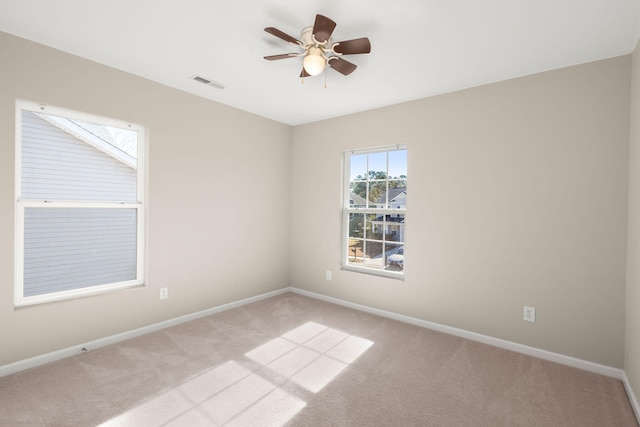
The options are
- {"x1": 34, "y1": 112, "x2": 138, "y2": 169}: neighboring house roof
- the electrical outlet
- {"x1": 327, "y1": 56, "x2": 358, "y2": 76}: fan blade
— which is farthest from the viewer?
the electrical outlet

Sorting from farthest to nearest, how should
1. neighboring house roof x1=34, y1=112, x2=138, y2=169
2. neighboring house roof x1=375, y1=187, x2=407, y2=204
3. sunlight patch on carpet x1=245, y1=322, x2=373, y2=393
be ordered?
neighboring house roof x1=375, y1=187, x2=407, y2=204 → neighboring house roof x1=34, y1=112, x2=138, y2=169 → sunlight patch on carpet x1=245, y1=322, x2=373, y2=393

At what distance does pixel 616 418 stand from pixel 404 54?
294 cm

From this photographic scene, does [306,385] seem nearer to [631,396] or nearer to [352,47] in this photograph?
[631,396]

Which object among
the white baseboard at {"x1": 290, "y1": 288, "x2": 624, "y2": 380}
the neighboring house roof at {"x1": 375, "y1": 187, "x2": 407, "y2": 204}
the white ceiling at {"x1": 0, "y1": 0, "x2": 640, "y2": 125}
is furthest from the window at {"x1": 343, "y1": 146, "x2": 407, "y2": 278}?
the white ceiling at {"x1": 0, "y1": 0, "x2": 640, "y2": 125}

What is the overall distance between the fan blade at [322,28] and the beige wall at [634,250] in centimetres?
222

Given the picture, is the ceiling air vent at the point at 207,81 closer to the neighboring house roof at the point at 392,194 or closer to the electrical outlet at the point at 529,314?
the neighboring house roof at the point at 392,194

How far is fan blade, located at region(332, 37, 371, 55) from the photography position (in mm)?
2026

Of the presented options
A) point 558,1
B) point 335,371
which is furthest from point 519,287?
point 558,1

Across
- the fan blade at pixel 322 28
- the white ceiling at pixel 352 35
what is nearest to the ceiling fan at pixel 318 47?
the fan blade at pixel 322 28

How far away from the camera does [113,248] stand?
299 centimetres

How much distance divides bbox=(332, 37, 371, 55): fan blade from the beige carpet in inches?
95.5

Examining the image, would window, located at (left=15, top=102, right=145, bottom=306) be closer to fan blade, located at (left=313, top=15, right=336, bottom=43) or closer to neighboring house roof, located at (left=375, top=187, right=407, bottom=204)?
fan blade, located at (left=313, top=15, right=336, bottom=43)

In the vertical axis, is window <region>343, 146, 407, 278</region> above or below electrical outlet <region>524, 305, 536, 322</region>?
above

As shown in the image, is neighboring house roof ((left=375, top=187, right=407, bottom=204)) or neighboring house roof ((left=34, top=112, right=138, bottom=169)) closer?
neighboring house roof ((left=34, top=112, right=138, bottom=169))
